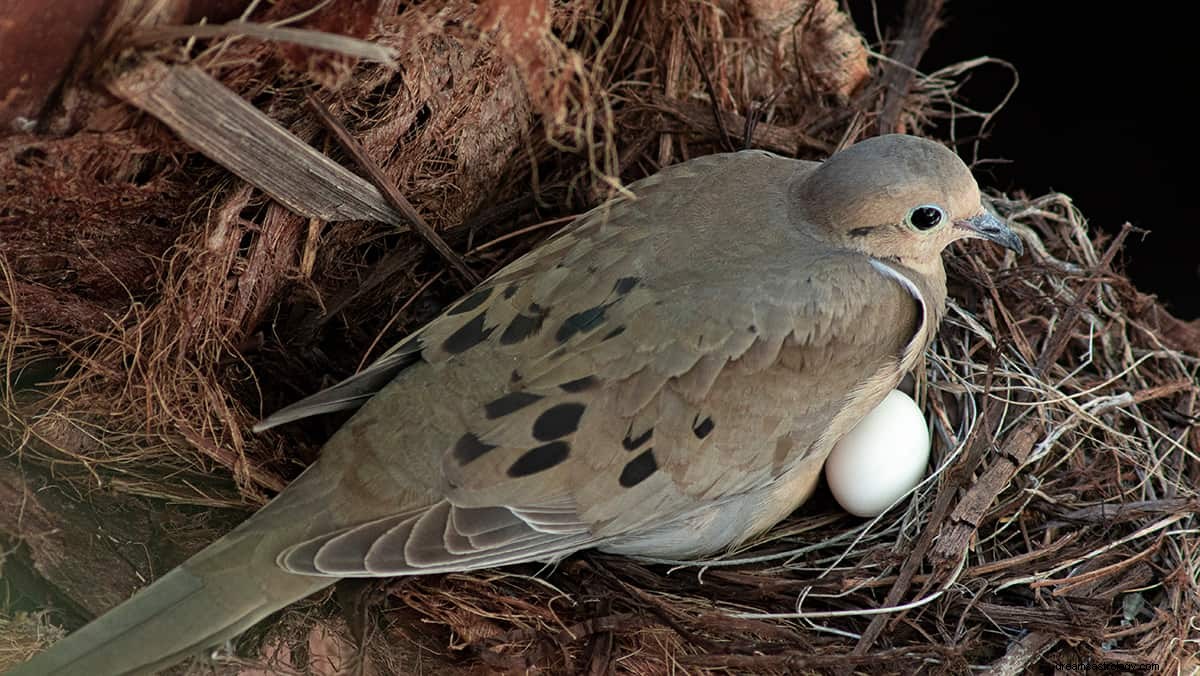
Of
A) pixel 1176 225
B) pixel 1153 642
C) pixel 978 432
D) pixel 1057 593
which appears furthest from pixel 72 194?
pixel 1176 225

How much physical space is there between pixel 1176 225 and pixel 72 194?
2.95 metres

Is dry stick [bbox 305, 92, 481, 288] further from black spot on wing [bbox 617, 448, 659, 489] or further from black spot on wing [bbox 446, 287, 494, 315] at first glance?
black spot on wing [bbox 617, 448, 659, 489]

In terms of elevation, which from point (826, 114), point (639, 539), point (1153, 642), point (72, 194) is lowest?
point (1153, 642)

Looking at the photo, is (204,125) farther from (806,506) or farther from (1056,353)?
(1056,353)

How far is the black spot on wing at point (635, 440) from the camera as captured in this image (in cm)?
238

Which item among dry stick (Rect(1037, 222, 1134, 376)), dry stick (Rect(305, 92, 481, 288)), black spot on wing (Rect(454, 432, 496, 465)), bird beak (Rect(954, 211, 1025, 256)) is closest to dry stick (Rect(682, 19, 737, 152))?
bird beak (Rect(954, 211, 1025, 256))

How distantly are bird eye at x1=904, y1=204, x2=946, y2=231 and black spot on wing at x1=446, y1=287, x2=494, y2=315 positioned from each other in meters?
0.97

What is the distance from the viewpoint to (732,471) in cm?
245

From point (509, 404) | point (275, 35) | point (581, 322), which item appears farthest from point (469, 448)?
point (275, 35)

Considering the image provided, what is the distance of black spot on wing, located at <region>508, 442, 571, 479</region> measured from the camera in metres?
2.36

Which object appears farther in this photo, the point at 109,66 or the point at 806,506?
the point at 806,506

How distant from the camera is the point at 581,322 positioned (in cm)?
243

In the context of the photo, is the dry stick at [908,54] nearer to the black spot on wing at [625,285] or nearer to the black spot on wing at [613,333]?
the black spot on wing at [625,285]

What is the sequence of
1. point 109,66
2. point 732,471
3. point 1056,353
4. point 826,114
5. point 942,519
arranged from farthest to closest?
point 826,114 → point 1056,353 → point 942,519 → point 732,471 → point 109,66
